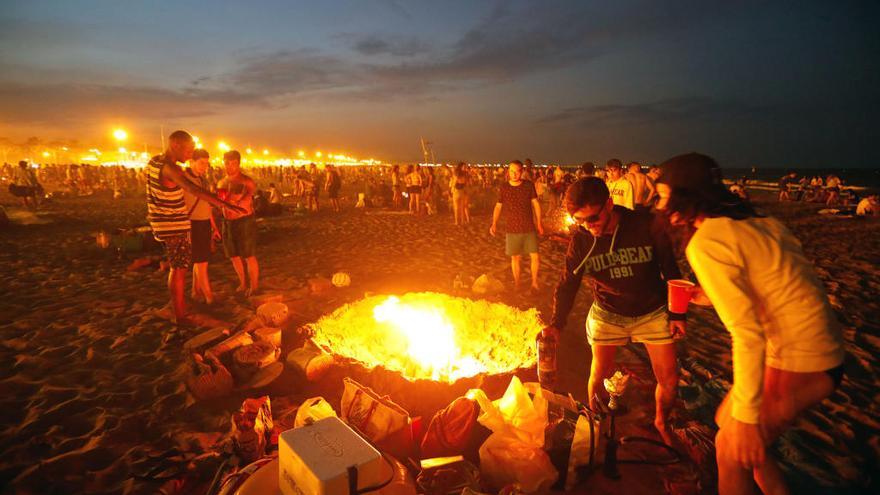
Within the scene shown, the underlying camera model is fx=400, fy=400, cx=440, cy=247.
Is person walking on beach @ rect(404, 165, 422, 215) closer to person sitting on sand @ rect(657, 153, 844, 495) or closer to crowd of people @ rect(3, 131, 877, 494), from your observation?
crowd of people @ rect(3, 131, 877, 494)

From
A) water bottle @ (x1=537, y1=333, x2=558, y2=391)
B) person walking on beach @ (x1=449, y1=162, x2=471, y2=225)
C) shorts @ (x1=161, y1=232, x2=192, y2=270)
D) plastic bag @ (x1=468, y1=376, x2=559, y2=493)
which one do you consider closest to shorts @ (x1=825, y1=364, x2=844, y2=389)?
plastic bag @ (x1=468, y1=376, x2=559, y2=493)

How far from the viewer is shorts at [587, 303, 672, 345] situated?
9.98ft

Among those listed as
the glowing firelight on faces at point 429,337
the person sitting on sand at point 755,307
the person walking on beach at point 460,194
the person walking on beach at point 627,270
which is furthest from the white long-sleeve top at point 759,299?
the person walking on beach at point 460,194

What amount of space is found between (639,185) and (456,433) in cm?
782

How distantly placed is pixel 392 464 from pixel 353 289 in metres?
4.73

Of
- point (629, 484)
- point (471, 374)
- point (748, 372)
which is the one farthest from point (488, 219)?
point (748, 372)

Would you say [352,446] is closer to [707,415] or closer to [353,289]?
[707,415]

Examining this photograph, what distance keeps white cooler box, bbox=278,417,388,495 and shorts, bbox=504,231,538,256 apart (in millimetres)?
4726

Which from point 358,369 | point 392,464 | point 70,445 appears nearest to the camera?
point 392,464

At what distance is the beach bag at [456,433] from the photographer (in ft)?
9.84

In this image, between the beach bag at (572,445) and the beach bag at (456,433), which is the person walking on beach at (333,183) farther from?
the beach bag at (572,445)

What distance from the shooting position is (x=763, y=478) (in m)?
2.05

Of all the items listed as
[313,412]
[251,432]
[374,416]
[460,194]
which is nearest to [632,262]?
[374,416]

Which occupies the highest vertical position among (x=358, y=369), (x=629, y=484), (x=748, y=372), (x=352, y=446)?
(x=748, y=372)
